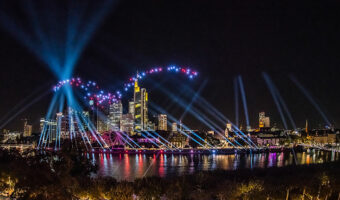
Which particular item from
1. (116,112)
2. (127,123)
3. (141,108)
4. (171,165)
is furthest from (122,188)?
(116,112)

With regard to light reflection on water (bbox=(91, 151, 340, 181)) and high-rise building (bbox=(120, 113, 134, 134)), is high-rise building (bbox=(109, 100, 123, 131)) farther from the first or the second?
light reflection on water (bbox=(91, 151, 340, 181))

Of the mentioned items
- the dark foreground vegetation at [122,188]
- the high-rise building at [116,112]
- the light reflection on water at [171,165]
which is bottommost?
the light reflection on water at [171,165]

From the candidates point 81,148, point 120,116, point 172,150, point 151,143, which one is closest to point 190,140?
point 151,143

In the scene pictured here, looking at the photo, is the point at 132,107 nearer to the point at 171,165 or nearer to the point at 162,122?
the point at 162,122

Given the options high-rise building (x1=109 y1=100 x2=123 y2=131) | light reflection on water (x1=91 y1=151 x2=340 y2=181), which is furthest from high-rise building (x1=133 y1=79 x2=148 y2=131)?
light reflection on water (x1=91 y1=151 x2=340 y2=181)

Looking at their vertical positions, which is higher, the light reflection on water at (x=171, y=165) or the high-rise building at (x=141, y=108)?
the high-rise building at (x=141, y=108)

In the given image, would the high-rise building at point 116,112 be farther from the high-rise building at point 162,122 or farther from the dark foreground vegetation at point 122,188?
the dark foreground vegetation at point 122,188

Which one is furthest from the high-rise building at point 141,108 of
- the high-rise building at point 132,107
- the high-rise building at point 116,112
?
the high-rise building at point 116,112

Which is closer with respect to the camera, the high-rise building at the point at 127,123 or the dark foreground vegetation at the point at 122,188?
the dark foreground vegetation at the point at 122,188

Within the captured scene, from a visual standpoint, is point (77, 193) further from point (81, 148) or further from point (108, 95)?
point (108, 95)
